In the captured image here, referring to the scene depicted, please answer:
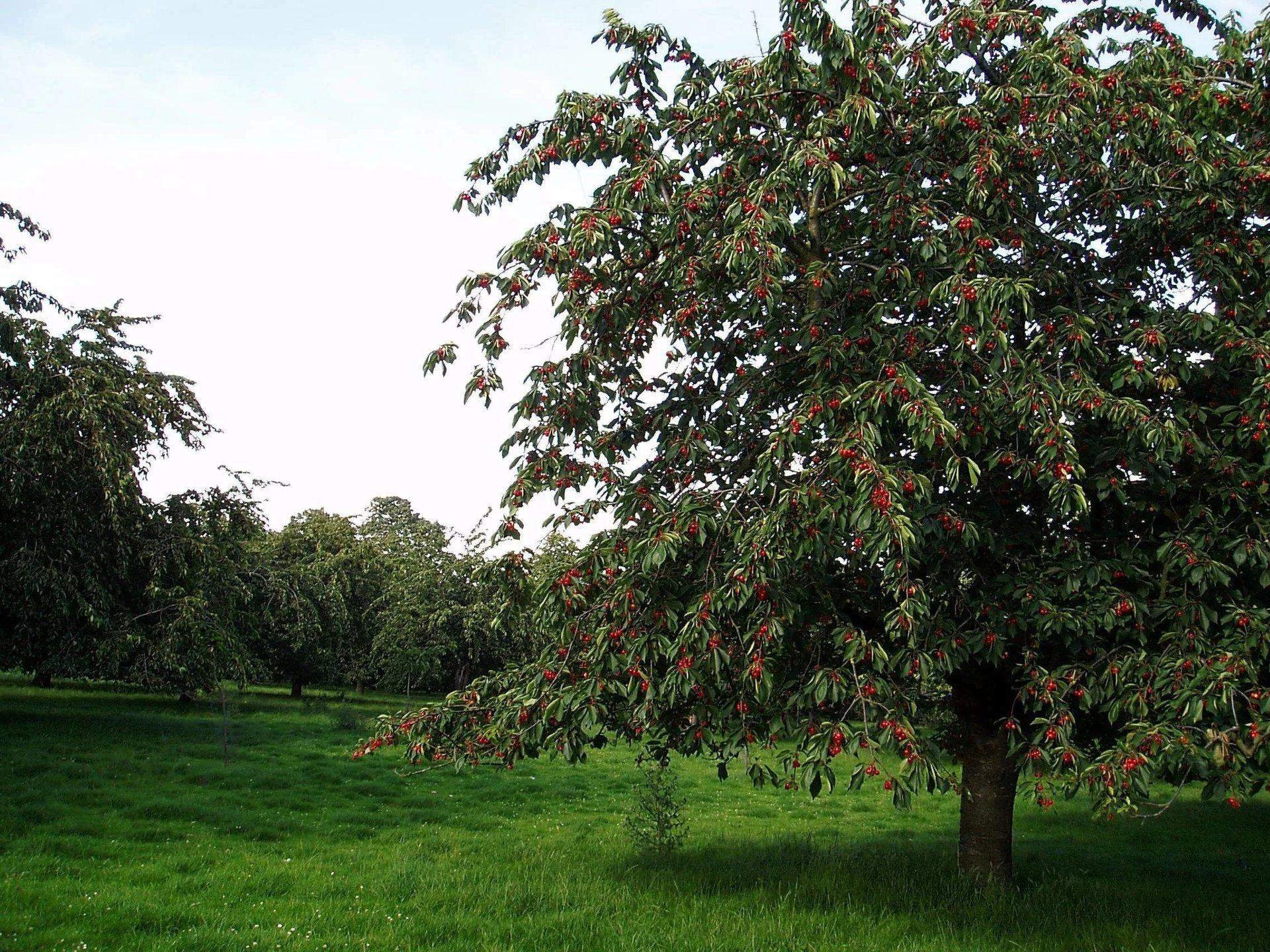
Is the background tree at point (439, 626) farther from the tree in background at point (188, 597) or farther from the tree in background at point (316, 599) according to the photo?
the tree in background at point (188, 597)

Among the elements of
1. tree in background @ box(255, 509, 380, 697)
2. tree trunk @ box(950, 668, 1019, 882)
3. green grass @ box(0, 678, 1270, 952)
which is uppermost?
tree in background @ box(255, 509, 380, 697)

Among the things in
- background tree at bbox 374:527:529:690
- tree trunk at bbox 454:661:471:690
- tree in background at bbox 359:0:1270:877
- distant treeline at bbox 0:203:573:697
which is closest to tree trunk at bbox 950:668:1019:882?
tree in background at bbox 359:0:1270:877

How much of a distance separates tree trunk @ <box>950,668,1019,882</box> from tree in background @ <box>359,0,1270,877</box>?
36 millimetres

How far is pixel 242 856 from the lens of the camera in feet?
36.7

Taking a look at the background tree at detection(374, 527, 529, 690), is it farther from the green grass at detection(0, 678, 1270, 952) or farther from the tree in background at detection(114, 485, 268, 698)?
the green grass at detection(0, 678, 1270, 952)

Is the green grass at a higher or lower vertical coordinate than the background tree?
lower

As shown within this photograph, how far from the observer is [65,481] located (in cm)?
1605

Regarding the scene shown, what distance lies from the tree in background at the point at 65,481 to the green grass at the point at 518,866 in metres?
2.41

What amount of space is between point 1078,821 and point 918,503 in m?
13.3

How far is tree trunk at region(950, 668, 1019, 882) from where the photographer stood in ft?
30.8

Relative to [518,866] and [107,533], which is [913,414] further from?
[107,533]

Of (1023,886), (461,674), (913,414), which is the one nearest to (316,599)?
(461,674)

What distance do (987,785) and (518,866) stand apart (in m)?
5.57

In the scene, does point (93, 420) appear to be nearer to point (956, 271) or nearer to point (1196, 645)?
point (956, 271)
